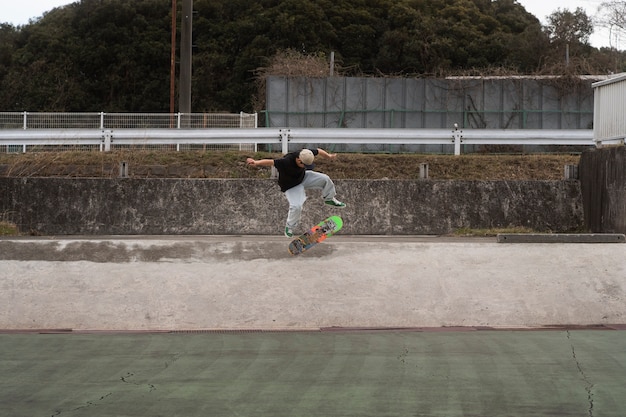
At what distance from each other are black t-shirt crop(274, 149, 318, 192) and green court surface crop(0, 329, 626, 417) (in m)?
2.83

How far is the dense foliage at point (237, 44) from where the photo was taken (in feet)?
168

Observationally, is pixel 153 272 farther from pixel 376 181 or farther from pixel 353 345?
pixel 376 181

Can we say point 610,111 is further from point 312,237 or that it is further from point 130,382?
point 130,382

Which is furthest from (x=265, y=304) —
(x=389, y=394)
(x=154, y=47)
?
(x=154, y=47)

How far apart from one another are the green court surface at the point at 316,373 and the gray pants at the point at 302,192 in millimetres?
2550

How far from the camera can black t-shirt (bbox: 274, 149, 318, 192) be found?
10.8 metres

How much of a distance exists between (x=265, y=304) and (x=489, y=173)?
30.6 feet

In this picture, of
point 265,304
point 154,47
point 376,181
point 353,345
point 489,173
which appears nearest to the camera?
point 353,345

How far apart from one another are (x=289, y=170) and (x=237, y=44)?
45.5m

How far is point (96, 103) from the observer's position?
55.7m

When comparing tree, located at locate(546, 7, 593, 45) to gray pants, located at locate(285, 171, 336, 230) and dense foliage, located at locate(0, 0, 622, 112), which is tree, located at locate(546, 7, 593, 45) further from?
gray pants, located at locate(285, 171, 336, 230)

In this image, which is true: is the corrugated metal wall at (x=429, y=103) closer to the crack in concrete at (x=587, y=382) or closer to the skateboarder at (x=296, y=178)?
the skateboarder at (x=296, y=178)

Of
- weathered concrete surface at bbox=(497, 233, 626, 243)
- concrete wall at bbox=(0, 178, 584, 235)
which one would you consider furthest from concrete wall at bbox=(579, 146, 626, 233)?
weathered concrete surface at bbox=(497, 233, 626, 243)

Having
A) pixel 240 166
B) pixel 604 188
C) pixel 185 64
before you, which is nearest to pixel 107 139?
pixel 240 166
